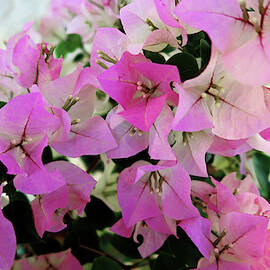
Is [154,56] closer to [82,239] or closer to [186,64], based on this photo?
[186,64]

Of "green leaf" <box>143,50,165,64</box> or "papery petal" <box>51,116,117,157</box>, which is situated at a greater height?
"green leaf" <box>143,50,165,64</box>

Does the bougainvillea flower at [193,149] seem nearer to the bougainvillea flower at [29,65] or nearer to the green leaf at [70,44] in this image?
the bougainvillea flower at [29,65]

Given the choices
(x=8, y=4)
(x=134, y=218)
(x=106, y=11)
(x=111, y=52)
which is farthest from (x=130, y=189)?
(x=8, y=4)

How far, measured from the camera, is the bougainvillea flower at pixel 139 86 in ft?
1.14

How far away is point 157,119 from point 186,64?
6cm

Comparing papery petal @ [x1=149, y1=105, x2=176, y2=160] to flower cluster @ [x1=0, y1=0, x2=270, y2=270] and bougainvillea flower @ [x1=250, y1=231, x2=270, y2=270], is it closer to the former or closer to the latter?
flower cluster @ [x1=0, y1=0, x2=270, y2=270]

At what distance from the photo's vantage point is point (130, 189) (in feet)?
1.37

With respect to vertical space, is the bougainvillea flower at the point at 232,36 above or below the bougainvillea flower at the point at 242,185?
above

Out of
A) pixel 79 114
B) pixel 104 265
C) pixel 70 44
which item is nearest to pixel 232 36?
pixel 79 114

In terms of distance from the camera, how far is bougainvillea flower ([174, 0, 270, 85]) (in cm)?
31

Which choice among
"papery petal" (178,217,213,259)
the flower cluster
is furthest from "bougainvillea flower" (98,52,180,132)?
"papery petal" (178,217,213,259)

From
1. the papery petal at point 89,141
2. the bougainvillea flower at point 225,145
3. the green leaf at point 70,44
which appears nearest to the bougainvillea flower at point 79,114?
the papery petal at point 89,141

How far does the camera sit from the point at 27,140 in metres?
0.38

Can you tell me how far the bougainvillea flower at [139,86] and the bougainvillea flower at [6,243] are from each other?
141mm
